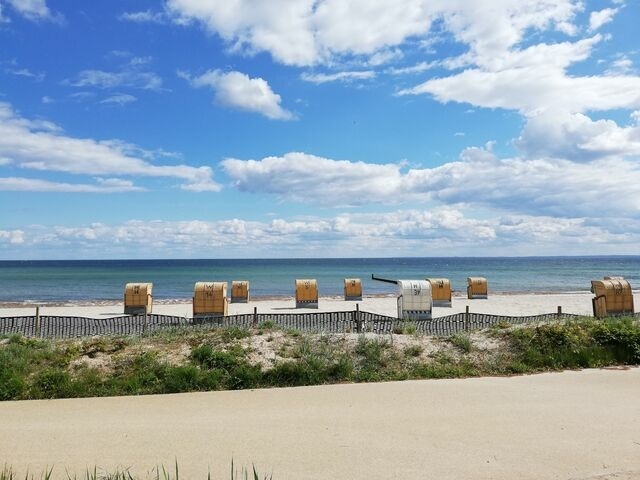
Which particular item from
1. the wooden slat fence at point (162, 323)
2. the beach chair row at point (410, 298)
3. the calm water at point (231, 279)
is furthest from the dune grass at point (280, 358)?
the calm water at point (231, 279)

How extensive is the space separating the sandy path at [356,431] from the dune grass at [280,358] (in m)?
0.56

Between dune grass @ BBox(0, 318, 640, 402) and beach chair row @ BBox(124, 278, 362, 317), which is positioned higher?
beach chair row @ BBox(124, 278, 362, 317)

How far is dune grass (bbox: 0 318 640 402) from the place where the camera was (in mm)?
8781

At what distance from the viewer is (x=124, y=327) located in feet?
55.3

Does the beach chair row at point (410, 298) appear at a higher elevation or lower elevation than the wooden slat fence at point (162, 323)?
higher

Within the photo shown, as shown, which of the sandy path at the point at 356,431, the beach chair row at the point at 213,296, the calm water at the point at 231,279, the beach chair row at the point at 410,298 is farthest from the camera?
the calm water at the point at 231,279

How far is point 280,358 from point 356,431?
3572 mm

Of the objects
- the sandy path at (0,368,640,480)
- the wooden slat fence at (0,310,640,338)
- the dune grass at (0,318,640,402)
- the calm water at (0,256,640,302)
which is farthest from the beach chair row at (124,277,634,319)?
the calm water at (0,256,640,302)

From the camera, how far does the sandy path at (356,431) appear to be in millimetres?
5457

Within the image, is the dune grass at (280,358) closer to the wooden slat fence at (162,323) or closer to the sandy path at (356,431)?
the sandy path at (356,431)

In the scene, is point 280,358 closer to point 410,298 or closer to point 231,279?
point 410,298

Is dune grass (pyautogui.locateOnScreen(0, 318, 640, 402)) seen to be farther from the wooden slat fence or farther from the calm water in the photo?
the calm water

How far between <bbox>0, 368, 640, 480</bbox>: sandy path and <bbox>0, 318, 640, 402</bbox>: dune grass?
0.56m

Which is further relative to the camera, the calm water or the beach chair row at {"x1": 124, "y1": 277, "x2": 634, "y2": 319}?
the calm water
